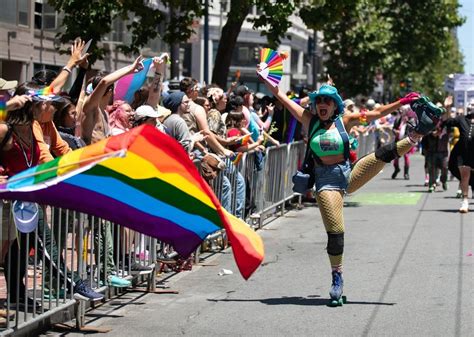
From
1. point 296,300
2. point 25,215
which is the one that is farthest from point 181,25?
point 25,215

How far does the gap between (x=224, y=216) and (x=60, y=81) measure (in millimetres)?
2491

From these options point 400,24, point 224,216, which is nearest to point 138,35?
point 224,216

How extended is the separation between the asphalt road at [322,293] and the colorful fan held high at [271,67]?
193cm

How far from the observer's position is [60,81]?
9219 mm

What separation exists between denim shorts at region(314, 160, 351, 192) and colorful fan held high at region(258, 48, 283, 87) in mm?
1005

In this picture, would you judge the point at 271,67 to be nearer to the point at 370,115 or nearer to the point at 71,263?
the point at 370,115

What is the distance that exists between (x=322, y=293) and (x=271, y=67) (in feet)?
7.20

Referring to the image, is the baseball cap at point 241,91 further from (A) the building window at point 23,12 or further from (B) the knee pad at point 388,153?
(A) the building window at point 23,12

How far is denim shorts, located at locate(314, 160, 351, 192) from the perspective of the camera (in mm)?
10266

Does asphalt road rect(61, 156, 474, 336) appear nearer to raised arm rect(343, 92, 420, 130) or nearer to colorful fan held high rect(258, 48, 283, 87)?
raised arm rect(343, 92, 420, 130)

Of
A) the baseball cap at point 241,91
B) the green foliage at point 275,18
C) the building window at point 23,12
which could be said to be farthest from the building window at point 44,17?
the baseball cap at point 241,91

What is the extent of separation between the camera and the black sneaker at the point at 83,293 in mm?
8828

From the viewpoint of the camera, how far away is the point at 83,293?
8867 mm

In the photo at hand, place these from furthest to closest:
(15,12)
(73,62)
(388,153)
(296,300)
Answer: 1. (15,12)
2. (388,153)
3. (296,300)
4. (73,62)
